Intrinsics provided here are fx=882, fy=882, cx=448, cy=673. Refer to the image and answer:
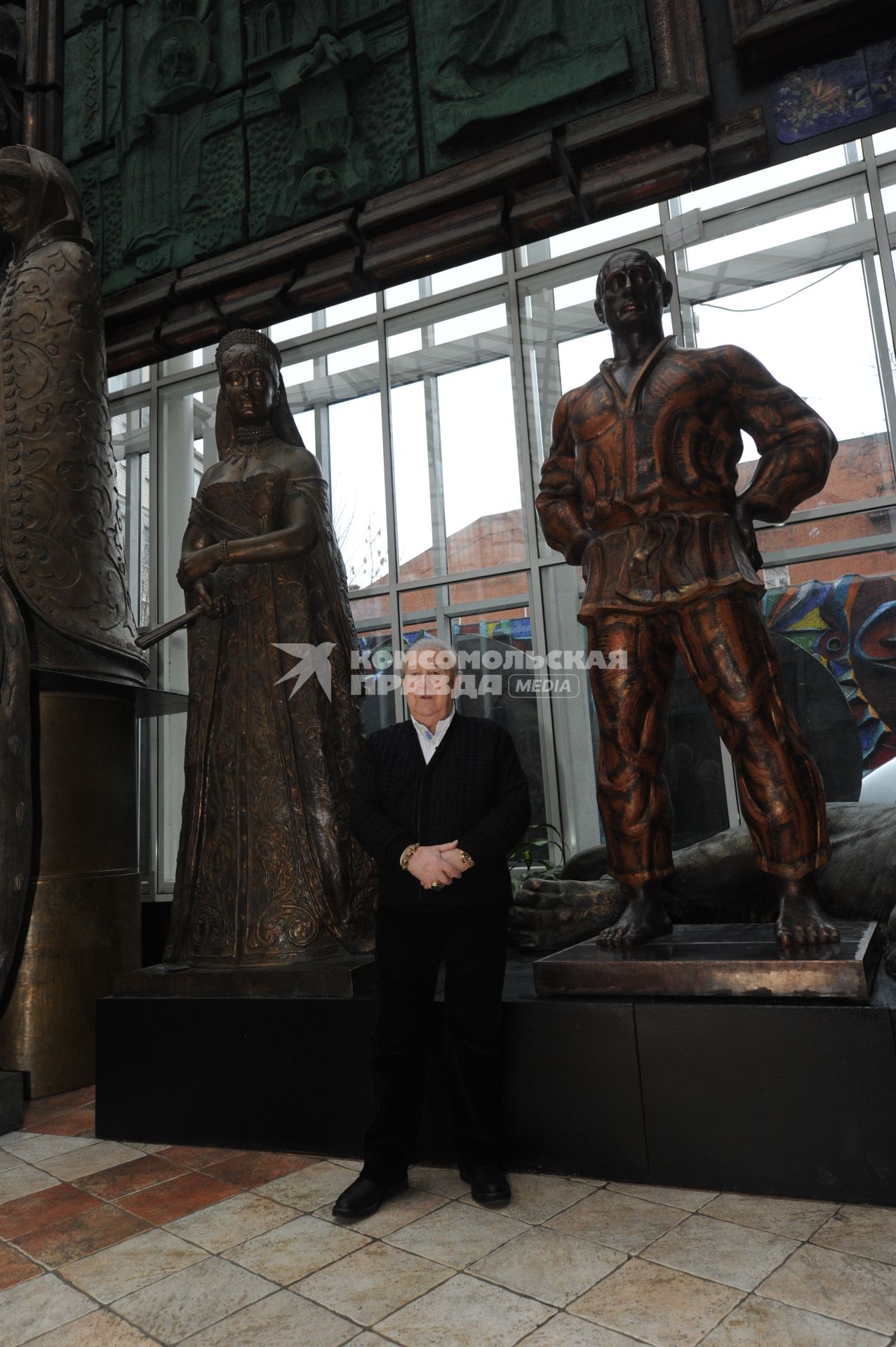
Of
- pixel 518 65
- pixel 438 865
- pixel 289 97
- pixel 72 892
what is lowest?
pixel 72 892

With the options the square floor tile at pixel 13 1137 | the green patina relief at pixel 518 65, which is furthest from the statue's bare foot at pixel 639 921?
the green patina relief at pixel 518 65

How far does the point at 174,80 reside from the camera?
224 inches

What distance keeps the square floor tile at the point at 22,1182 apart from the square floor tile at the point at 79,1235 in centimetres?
32

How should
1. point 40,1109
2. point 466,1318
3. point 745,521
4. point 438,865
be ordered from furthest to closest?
point 40,1109, point 745,521, point 438,865, point 466,1318

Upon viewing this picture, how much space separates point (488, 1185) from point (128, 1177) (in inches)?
46.5

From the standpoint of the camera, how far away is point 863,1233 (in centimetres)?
201

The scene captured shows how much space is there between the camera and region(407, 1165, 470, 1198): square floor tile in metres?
2.42

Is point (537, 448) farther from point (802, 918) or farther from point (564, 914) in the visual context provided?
point (802, 918)

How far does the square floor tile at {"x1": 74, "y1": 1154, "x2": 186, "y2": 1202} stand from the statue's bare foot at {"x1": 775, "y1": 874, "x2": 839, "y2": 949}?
1.97 metres

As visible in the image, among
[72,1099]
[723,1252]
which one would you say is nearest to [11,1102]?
[72,1099]

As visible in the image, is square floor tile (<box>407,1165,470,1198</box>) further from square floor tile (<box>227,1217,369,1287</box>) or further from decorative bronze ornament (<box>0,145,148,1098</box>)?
decorative bronze ornament (<box>0,145,148,1098</box>)

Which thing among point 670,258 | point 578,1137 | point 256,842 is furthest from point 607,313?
point 670,258

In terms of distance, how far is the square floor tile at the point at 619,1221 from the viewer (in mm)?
2055

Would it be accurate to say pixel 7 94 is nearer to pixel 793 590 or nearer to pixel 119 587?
pixel 119 587
